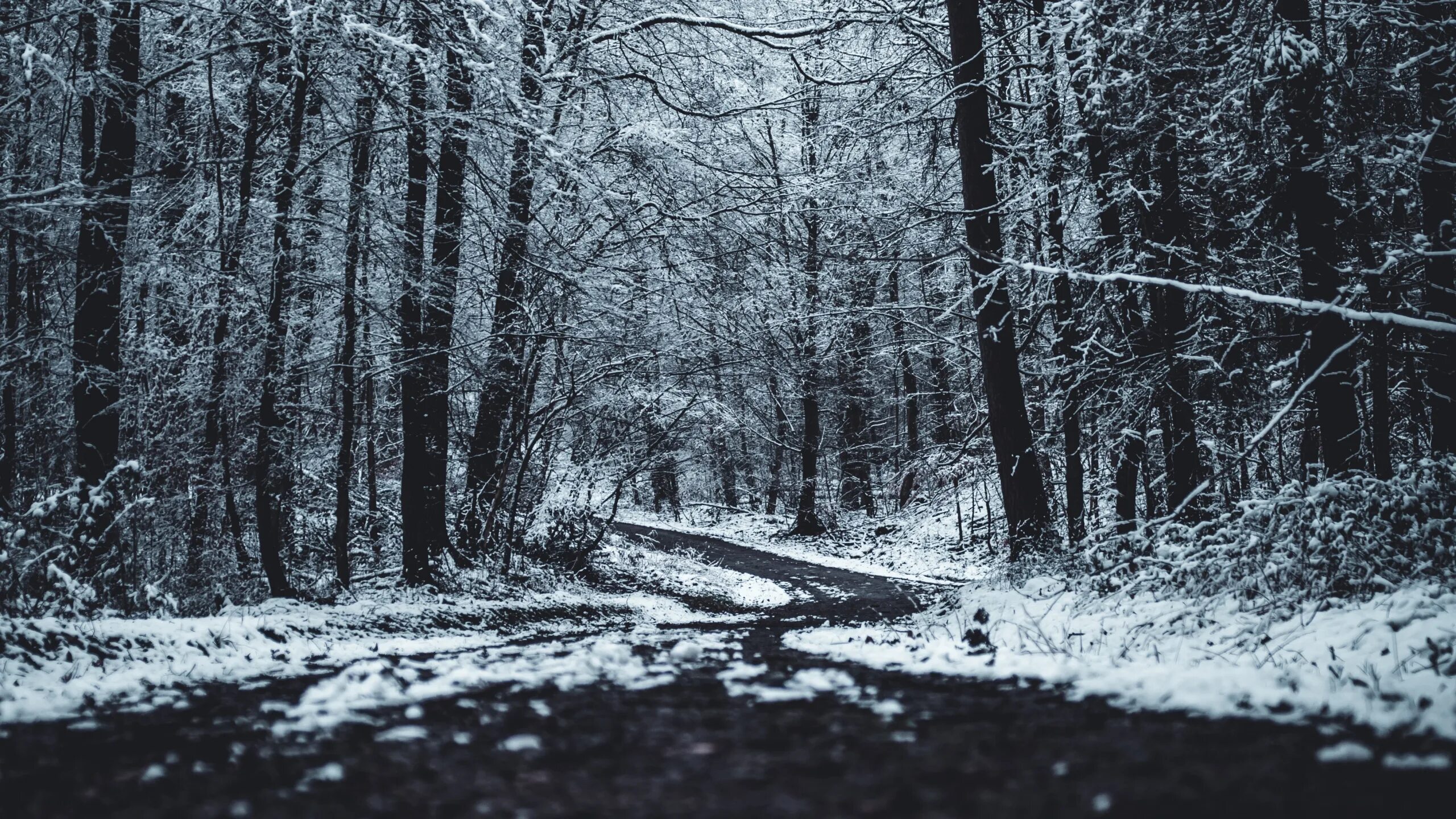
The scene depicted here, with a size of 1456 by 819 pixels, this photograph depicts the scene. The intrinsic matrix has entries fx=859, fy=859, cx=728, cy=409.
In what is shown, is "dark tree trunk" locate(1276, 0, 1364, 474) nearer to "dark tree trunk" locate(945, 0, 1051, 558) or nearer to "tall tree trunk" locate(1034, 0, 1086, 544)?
"tall tree trunk" locate(1034, 0, 1086, 544)

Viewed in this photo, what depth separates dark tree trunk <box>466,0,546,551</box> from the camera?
429 inches

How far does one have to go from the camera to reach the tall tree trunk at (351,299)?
9.55 metres

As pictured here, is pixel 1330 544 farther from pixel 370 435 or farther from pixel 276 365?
pixel 370 435

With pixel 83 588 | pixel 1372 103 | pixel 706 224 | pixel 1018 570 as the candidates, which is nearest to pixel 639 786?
pixel 83 588

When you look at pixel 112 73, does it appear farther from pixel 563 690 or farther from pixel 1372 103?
pixel 1372 103

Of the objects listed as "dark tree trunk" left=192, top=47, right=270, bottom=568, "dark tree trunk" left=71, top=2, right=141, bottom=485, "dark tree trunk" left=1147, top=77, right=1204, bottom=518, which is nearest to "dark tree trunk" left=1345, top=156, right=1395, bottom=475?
"dark tree trunk" left=1147, top=77, right=1204, bottom=518

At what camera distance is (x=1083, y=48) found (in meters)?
9.70

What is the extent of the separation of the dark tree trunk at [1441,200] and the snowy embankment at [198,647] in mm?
9198

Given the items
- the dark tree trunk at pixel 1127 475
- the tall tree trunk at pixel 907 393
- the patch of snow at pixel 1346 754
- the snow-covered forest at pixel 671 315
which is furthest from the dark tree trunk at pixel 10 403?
the tall tree trunk at pixel 907 393

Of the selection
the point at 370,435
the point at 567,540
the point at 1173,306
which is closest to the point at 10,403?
the point at 370,435

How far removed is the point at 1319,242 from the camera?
789 cm

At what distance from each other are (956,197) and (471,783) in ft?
52.6

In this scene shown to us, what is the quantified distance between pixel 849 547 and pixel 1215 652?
62.5ft

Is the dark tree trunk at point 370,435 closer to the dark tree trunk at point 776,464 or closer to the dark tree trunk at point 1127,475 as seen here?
the dark tree trunk at point 1127,475
